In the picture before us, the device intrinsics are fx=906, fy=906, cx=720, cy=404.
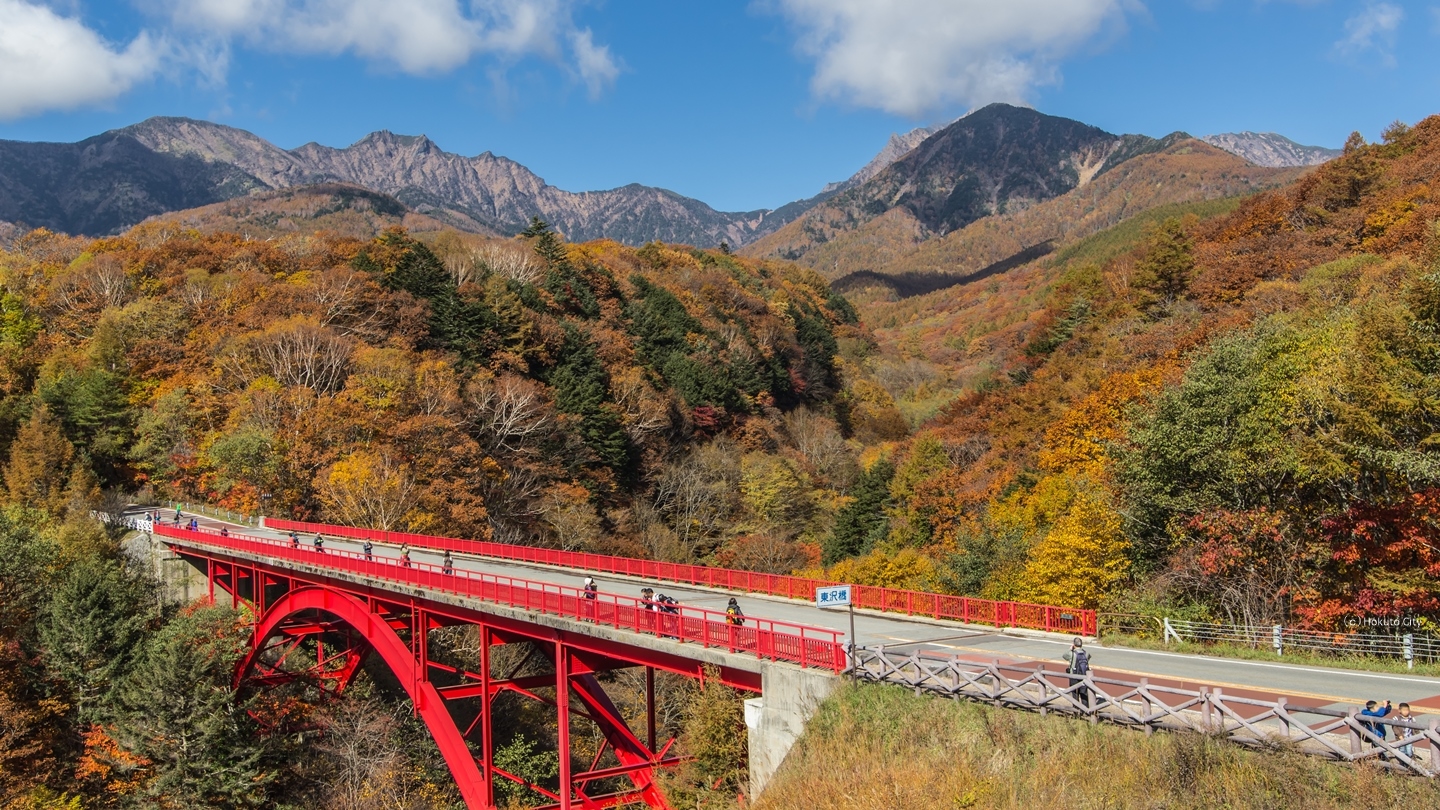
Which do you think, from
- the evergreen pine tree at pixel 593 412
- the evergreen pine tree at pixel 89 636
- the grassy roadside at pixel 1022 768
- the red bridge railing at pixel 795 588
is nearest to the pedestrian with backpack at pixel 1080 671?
the grassy roadside at pixel 1022 768

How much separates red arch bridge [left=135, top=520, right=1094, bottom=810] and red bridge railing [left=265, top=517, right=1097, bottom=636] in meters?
0.13

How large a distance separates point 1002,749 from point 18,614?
1429 inches

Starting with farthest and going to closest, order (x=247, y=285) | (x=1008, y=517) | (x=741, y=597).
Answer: (x=247, y=285)
(x=1008, y=517)
(x=741, y=597)

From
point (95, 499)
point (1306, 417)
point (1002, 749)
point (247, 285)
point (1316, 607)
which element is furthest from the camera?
point (247, 285)

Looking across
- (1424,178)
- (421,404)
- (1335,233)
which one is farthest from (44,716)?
(1424,178)

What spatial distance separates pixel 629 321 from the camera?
3647 inches

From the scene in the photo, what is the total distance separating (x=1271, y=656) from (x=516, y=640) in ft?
55.8

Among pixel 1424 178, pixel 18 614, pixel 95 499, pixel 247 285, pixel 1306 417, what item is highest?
pixel 1424 178

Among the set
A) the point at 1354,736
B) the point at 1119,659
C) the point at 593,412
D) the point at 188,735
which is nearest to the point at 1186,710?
the point at 1354,736

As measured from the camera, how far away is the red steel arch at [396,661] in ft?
74.4

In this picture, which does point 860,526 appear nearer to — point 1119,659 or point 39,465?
point 1119,659

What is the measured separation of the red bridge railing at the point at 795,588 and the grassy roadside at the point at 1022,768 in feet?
14.0

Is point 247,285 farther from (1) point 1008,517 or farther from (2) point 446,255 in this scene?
(1) point 1008,517

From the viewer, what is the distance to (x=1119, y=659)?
1777 centimetres
